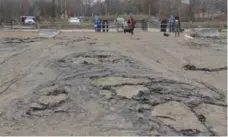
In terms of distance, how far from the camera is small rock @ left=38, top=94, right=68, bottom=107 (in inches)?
430

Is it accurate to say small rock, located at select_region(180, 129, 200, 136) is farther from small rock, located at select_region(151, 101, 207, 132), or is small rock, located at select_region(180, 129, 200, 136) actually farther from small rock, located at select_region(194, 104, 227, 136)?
small rock, located at select_region(194, 104, 227, 136)

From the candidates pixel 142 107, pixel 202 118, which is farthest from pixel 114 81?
pixel 202 118

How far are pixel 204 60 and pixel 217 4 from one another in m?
56.3

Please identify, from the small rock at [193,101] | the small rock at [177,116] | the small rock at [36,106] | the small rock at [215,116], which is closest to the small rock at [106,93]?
the small rock at [177,116]

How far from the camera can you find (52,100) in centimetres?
1109

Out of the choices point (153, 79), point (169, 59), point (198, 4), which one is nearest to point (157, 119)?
point (153, 79)

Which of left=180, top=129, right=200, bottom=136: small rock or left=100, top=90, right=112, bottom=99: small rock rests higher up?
left=100, top=90, right=112, bottom=99: small rock

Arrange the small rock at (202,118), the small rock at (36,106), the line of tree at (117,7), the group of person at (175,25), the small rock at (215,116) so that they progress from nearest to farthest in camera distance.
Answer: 1. the small rock at (215,116)
2. the small rock at (202,118)
3. the small rock at (36,106)
4. the group of person at (175,25)
5. the line of tree at (117,7)

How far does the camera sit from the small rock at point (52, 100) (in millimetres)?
10916

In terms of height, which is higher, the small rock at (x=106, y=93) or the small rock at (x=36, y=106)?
the small rock at (x=106, y=93)

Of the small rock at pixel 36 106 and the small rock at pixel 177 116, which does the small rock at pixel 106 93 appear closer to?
the small rock at pixel 177 116

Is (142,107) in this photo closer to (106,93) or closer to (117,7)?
(106,93)

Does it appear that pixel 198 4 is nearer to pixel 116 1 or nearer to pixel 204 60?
pixel 116 1

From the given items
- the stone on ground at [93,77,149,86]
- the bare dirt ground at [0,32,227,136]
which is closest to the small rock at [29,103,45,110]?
the bare dirt ground at [0,32,227,136]
